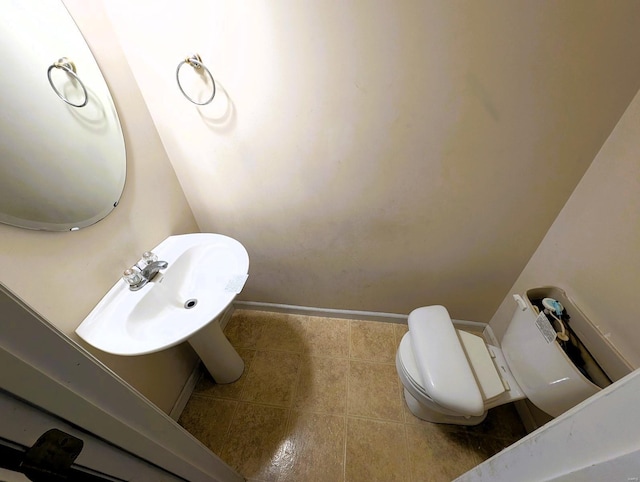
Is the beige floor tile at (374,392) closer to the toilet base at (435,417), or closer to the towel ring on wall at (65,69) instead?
the toilet base at (435,417)

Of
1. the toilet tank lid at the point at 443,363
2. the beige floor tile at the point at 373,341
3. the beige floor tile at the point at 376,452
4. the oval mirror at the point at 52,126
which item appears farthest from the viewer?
the beige floor tile at the point at 373,341

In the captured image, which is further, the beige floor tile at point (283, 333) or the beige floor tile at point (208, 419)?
the beige floor tile at point (283, 333)

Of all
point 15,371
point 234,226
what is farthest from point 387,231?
point 15,371

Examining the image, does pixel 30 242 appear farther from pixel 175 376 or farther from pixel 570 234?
pixel 570 234

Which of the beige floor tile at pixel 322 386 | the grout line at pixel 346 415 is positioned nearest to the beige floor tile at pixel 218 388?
the beige floor tile at pixel 322 386

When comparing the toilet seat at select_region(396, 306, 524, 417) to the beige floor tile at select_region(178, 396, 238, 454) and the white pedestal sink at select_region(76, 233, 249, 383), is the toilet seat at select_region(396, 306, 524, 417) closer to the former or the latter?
the white pedestal sink at select_region(76, 233, 249, 383)

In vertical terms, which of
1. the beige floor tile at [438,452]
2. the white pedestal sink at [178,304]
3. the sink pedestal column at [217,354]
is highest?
the white pedestal sink at [178,304]

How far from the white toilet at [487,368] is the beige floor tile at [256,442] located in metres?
0.66

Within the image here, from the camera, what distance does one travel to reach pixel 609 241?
0.80m

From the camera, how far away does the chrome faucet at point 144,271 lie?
0.89 metres

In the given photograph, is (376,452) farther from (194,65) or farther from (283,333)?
(194,65)

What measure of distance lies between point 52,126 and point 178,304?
673mm

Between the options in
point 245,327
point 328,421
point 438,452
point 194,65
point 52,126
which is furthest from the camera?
point 245,327

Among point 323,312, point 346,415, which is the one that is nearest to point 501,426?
point 346,415
